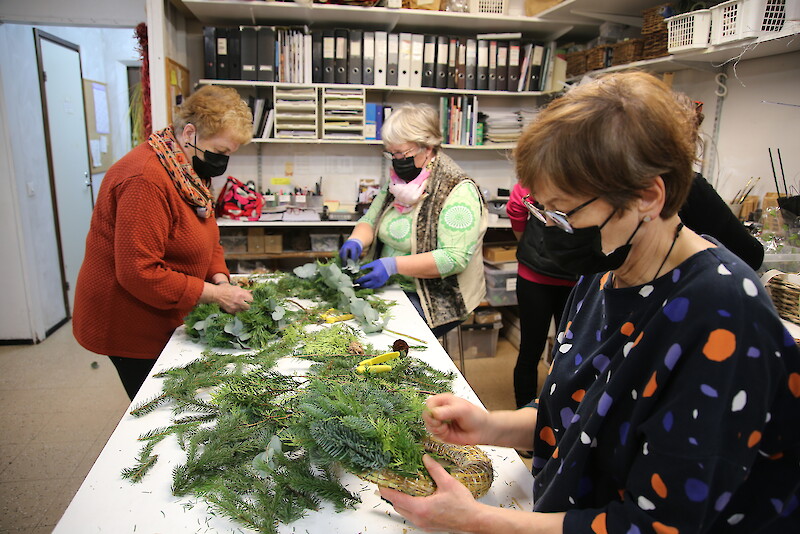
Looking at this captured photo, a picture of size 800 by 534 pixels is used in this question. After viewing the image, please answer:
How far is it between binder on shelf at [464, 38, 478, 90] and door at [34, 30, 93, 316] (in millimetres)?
3184

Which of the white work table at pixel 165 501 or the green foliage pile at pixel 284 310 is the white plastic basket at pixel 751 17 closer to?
the green foliage pile at pixel 284 310

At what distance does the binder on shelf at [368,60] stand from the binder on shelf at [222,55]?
933 mm

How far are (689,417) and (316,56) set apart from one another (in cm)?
360

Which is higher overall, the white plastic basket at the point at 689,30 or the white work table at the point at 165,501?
the white plastic basket at the point at 689,30

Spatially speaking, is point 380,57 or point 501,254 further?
point 501,254

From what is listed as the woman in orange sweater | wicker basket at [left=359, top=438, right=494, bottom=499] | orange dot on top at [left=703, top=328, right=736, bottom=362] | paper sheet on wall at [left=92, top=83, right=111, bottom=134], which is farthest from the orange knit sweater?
paper sheet on wall at [left=92, top=83, right=111, bottom=134]

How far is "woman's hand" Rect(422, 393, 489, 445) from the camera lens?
1031 mm

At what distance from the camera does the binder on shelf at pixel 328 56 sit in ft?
12.2

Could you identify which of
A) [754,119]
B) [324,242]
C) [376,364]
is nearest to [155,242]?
[376,364]

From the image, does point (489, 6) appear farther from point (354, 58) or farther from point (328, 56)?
point (328, 56)

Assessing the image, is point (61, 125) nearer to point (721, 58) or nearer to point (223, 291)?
point (223, 291)

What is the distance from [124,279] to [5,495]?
4.71 ft

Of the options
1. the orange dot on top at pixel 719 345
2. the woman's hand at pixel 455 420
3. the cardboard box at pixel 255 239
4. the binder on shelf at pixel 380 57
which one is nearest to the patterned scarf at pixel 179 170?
the woman's hand at pixel 455 420

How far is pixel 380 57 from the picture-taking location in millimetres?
3799
